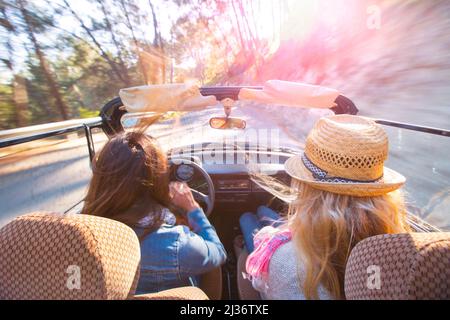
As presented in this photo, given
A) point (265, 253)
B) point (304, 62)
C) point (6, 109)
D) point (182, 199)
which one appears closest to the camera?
point (265, 253)

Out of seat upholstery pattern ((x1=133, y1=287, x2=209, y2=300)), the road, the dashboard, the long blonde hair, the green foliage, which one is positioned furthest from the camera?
the green foliage

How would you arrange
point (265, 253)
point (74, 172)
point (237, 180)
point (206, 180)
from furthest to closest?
1. point (74, 172)
2. point (237, 180)
3. point (206, 180)
4. point (265, 253)

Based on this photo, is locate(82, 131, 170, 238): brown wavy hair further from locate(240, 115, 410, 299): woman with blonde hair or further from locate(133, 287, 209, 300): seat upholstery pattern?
locate(240, 115, 410, 299): woman with blonde hair

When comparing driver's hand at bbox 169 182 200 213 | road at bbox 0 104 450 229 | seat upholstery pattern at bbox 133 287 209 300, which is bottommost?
road at bbox 0 104 450 229

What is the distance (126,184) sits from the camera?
52.1 inches

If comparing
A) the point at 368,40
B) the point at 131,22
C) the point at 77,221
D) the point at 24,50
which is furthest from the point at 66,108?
the point at 368,40

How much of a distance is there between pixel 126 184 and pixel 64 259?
0.55 m

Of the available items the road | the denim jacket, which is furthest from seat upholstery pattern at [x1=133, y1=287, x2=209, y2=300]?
the road

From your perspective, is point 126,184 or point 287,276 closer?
point 287,276

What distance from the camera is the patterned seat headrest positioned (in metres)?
0.78

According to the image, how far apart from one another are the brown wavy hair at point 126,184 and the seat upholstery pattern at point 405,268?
0.85 meters

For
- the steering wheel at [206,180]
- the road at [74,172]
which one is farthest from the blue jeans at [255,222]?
the road at [74,172]

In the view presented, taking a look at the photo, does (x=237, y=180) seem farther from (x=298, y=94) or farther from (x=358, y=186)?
(x=358, y=186)

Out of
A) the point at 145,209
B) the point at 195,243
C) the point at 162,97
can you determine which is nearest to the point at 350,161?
the point at 195,243
